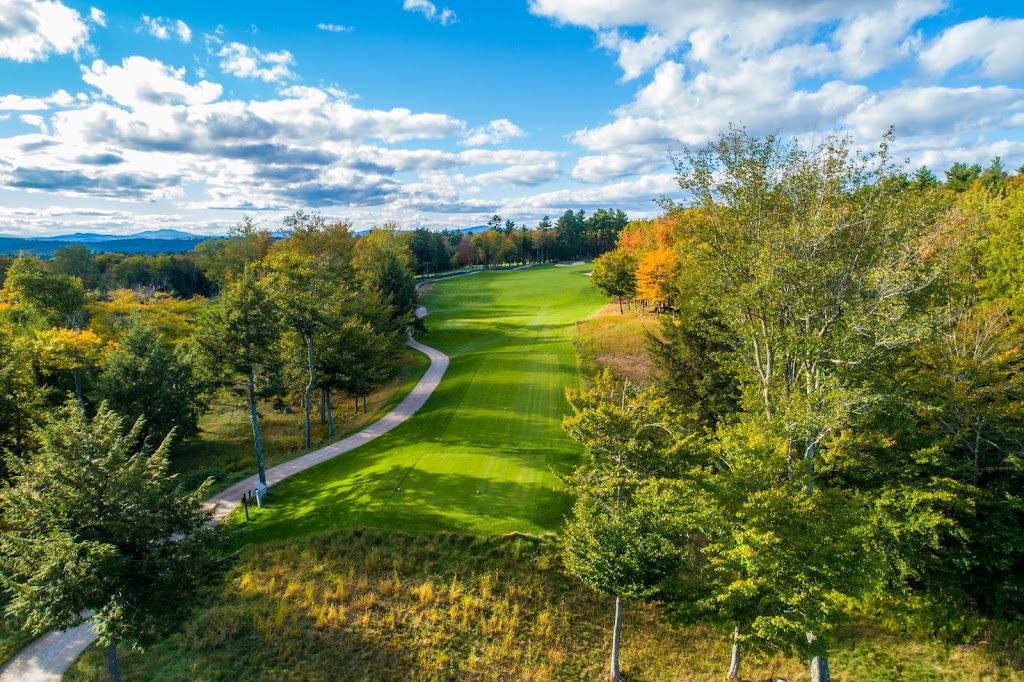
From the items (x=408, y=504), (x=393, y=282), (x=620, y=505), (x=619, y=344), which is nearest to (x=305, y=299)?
(x=408, y=504)

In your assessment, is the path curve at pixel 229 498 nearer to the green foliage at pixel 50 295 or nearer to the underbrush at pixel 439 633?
the underbrush at pixel 439 633

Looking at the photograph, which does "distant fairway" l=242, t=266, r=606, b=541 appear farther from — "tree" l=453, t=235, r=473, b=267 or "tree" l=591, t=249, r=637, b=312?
"tree" l=453, t=235, r=473, b=267

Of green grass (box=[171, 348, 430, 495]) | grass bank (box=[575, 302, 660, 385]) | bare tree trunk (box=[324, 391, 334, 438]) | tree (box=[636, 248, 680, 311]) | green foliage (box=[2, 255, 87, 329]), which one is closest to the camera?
green grass (box=[171, 348, 430, 495])

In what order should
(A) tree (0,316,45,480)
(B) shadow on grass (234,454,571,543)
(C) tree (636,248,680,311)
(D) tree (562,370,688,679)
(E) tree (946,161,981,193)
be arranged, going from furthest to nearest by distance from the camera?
(E) tree (946,161,981,193) → (C) tree (636,248,680,311) → (A) tree (0,316,45,480) → (B) shadow on grass (234,454,571,543) → (D) tree (562,370,688,679)

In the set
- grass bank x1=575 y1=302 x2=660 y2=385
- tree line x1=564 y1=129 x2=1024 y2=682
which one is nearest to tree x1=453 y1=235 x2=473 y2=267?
grass bank x1=575 y1=302 x2=660 y2=385

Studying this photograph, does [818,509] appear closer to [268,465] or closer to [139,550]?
[139,550]

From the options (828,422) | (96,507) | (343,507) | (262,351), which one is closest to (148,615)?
(96,507)
